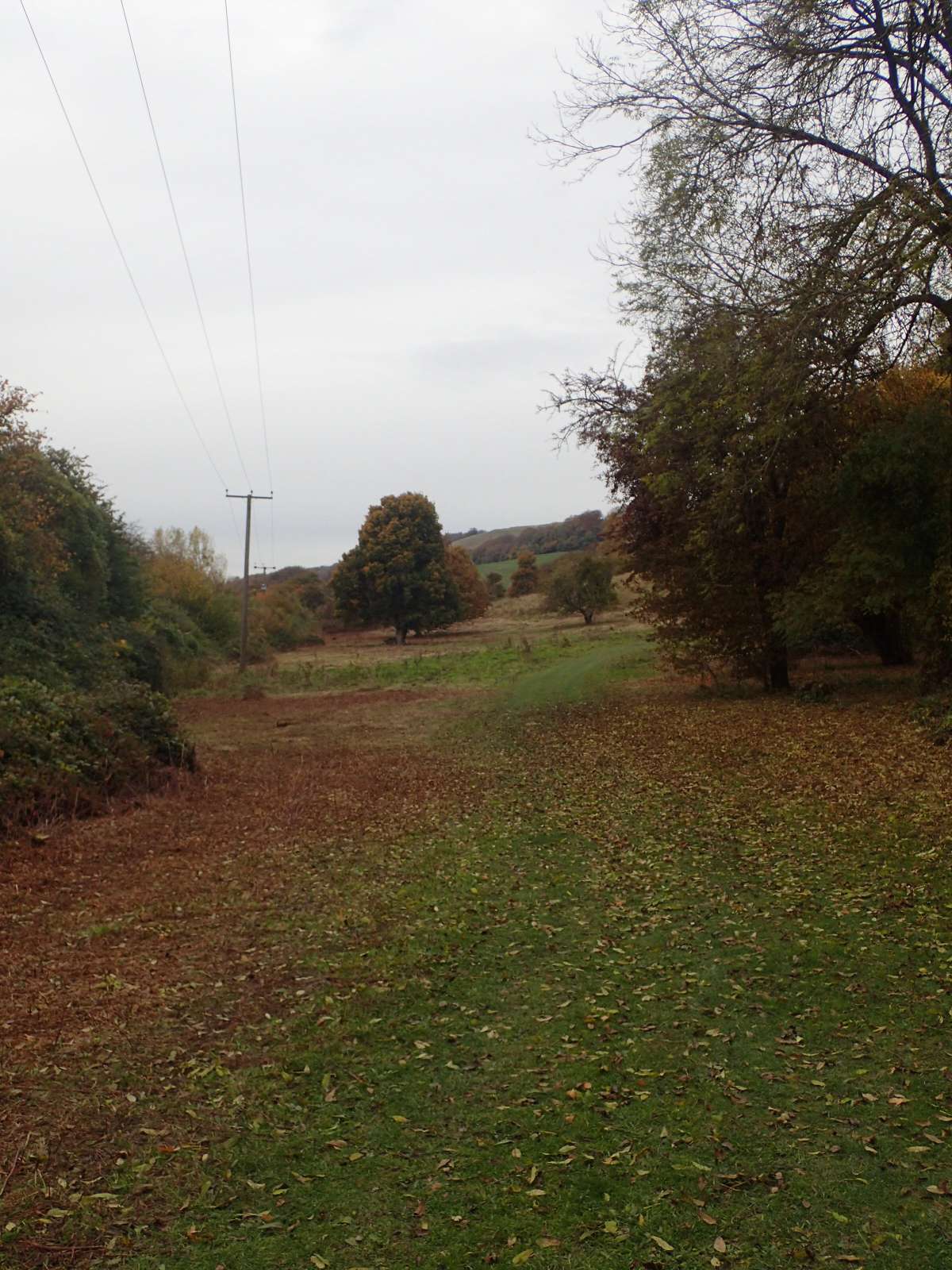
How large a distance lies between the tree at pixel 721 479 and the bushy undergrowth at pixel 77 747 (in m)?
8.63

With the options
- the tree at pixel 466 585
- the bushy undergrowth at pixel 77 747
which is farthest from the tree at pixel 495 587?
the bushy undergrowth at pixel 77 747

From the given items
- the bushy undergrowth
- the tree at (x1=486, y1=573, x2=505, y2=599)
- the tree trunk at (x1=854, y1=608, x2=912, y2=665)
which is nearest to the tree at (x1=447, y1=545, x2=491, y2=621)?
the tree at (x1=486, y1=573, x2=505, y2=599)

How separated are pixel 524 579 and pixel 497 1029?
3082 inches

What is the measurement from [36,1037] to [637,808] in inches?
284

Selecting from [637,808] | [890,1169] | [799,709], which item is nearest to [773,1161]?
[890,1169]

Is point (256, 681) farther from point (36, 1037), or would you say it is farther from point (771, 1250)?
point (771, 1250)

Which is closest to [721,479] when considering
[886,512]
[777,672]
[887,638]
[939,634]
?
[886,512]

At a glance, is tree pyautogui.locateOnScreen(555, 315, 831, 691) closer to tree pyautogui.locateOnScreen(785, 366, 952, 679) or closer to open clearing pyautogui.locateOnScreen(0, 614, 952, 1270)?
tree pyautogui.locateOnScreen(785, 366, 952, 679)

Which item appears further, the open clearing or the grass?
the grass

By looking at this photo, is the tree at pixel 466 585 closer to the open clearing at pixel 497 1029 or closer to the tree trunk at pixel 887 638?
the tree trunk at pixel 887 638

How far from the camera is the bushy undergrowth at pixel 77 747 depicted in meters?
10.6

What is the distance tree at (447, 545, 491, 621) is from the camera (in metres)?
58.9

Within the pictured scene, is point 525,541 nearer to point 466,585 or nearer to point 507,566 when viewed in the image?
point 507,566

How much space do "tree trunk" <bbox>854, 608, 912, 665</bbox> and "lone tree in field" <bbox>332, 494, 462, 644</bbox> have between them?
3705 cm
